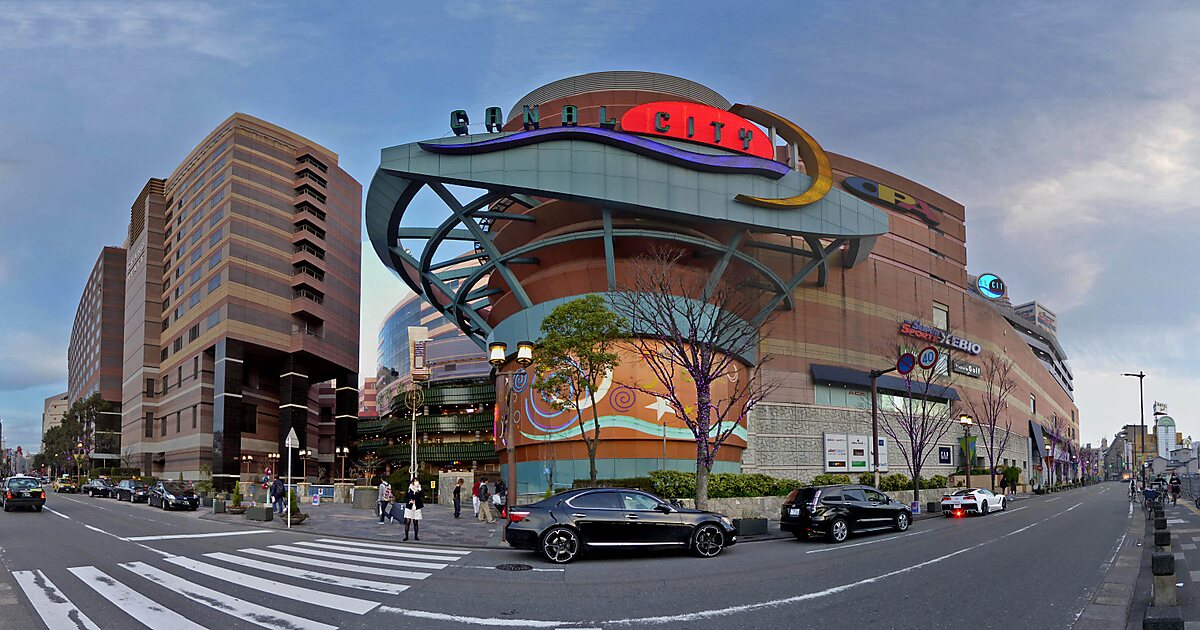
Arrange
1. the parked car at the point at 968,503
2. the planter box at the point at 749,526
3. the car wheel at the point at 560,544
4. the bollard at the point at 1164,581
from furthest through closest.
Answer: the parked car at the point at 968,503, the planter box at the point at 749,526, the car wheel at the point at 560,544, the bollard at the point at 1164,581

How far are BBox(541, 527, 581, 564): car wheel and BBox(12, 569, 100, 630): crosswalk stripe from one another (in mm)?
8555

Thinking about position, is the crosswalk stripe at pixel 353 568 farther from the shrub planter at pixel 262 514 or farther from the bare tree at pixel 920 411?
the bare tree at pixel 920 411

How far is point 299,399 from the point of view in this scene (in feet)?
277

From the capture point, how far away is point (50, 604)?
459 inches

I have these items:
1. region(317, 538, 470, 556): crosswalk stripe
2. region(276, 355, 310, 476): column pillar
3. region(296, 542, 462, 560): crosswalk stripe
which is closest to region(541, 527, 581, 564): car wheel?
region(296, 542, 462, 560): crosswalk stripe

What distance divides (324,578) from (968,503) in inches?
1233

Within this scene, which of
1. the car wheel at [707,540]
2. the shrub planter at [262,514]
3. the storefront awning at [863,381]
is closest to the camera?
the car wheel at [707,540]

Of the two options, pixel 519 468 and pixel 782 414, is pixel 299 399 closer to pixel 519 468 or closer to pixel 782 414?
pixel 519 468

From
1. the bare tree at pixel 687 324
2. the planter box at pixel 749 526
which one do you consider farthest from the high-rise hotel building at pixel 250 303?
the planter box at pixel 749 526

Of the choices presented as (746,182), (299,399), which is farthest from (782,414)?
(299,399)

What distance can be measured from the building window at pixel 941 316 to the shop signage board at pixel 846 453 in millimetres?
16549

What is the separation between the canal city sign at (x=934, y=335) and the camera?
195ft

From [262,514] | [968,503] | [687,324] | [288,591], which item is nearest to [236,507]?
[262,514]

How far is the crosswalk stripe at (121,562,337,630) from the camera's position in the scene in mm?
10055
